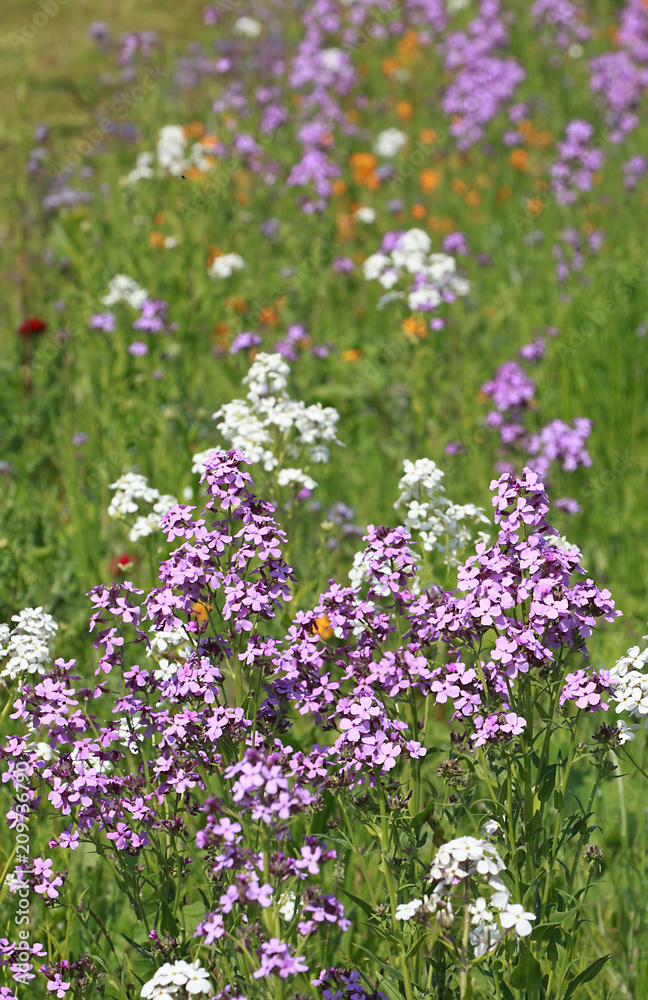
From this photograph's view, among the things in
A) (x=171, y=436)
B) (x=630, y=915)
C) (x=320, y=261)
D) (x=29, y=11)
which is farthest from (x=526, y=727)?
(x=29, y=11)

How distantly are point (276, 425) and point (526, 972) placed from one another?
6.91ft

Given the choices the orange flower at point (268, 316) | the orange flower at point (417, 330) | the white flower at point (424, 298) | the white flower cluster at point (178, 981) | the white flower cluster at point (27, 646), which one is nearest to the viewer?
the white flower cluster at point (178, 981)

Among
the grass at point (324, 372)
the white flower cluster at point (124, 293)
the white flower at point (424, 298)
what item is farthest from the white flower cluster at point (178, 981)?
the white flower cluster at point (124, 293)

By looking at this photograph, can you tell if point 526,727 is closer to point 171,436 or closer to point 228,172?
point 171,436

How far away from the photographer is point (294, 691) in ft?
6.76

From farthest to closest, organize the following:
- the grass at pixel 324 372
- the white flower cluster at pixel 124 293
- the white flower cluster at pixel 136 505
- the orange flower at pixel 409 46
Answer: the orange flower at pixel 409 46
the white flower cluster at pixel 124 293
the grass at pixel 324 372
the white flower cluster at pixel 136 505

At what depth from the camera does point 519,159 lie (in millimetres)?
9414

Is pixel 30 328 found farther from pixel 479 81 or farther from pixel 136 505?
pixel 479 81

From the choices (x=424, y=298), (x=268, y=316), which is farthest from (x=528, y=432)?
(x=268, y=316)

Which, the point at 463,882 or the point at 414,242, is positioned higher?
the point at 414,242

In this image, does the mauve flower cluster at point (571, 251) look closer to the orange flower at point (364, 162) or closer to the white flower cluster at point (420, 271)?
the white flower cluster at point (420, 271)

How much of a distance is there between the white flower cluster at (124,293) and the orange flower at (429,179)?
4261 millimetres

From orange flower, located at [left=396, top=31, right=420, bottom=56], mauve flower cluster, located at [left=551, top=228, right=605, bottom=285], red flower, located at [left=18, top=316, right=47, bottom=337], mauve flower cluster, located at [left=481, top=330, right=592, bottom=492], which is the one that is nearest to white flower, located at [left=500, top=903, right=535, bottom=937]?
mauve flower cluster, located at [left=481, top=330, right=592, bottom=492]

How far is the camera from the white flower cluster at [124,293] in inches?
205
